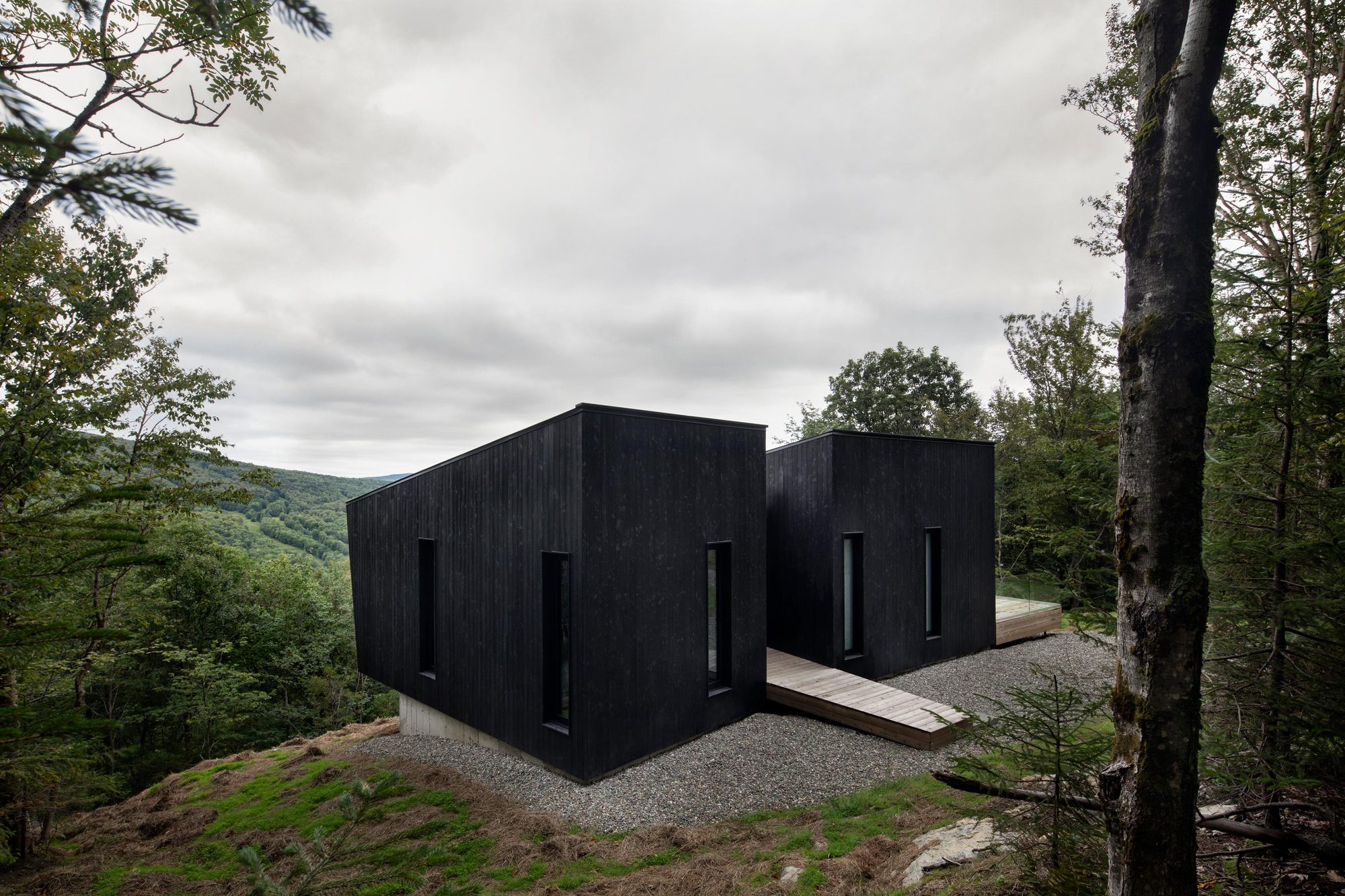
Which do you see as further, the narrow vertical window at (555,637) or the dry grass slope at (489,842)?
the narrow vertical window at (555,637)

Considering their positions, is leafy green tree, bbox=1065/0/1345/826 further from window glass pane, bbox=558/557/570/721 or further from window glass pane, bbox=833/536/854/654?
window glass pane, bbox=833/536/854/654

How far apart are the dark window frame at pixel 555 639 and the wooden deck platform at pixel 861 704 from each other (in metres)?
2.93

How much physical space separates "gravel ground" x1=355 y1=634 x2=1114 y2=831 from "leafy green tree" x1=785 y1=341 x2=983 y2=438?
16.4 m

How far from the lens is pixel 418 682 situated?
8922 mm

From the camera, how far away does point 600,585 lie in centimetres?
609

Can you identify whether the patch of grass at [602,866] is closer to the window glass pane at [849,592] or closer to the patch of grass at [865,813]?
the patch of grass at [865,813]

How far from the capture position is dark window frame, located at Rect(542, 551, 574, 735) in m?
6.45

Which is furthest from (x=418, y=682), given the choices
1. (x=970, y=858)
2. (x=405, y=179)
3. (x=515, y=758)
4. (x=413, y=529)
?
(x=970, y=858)

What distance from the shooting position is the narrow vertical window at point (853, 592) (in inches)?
353

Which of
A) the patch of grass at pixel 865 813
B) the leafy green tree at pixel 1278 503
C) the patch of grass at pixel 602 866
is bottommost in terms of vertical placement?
the patch of grass at pixel 602 866

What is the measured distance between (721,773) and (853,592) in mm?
4151

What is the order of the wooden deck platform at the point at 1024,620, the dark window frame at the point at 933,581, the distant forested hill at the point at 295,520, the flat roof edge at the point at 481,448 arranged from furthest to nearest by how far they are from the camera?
the distant forested hill at the point at 295,520
the wooden deck platform at the point at 1024,620
the dark window frame at the point at 933,581
the flat roof edge at the point at 481,448

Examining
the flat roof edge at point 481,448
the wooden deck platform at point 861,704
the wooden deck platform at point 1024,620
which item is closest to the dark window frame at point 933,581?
the wooden deck platform at point 1024,620

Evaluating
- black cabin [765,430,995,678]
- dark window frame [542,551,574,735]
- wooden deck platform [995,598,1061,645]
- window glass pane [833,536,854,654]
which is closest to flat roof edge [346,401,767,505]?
dark window frame [542,551,574,735]
